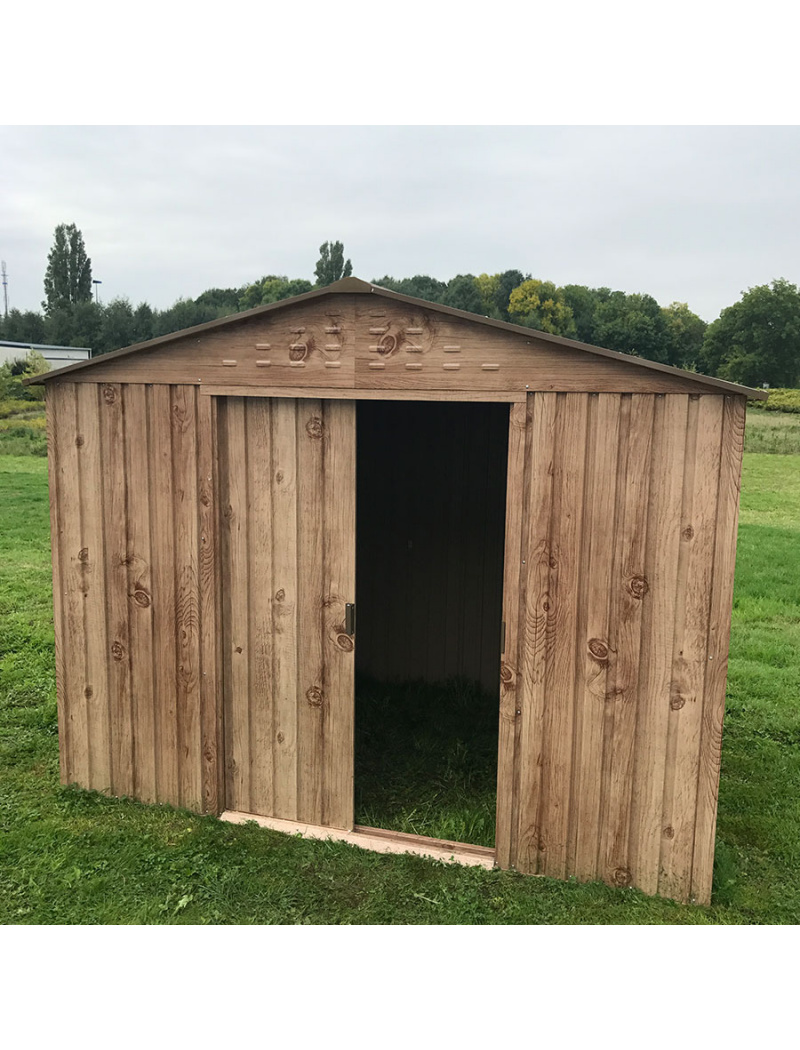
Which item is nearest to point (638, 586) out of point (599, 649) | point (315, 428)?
point (599, 649)

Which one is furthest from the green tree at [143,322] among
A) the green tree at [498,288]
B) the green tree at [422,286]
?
the green tree at [498,288]

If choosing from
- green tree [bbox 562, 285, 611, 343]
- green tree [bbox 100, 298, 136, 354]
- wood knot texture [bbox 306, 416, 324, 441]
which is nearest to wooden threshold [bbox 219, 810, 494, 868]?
wood knot texture [bbox 306, 416, 324, 441]

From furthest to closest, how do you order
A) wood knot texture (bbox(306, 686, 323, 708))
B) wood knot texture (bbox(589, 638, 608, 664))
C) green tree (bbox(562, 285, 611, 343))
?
green tree (bbox(562, 285, 611, 343)) → wood knot texture (bbox(306, 686, 323, 708)) → wood knot texture (bbox(589, 638, 608, 664))

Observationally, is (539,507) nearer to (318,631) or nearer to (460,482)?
(318,631)

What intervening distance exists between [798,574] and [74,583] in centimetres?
975

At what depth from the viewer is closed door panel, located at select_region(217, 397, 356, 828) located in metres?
4.50

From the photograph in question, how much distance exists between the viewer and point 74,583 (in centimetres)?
503

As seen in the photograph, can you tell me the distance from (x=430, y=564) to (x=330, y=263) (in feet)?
162

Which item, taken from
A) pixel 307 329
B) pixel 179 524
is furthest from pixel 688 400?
pixel 179 524

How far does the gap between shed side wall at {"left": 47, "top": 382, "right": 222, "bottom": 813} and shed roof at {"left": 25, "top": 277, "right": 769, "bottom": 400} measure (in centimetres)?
20

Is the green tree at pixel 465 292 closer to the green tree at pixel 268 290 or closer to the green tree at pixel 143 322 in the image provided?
the green tree at pixel 268 290

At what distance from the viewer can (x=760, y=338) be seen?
46.8 meters

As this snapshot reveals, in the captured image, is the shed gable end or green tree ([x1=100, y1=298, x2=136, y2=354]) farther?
green tree ([x1=100, y1=298, x2=136, y2=354])

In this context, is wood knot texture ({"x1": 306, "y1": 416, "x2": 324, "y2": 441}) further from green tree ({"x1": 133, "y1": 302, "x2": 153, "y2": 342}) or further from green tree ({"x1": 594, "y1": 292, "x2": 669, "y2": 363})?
green tree ({"x1": 594, "y1": 292, "x2": 669, "y2": 363})
